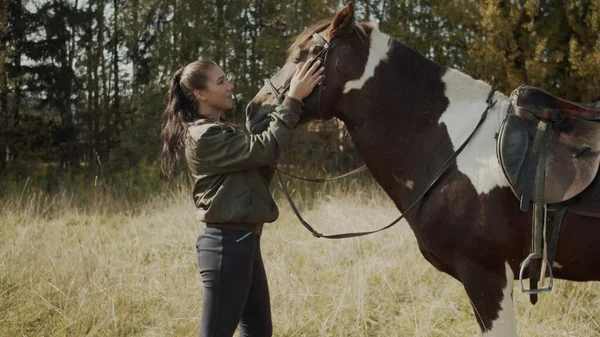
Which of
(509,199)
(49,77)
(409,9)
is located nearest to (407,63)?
(509,199)

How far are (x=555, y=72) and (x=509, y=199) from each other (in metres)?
7.23

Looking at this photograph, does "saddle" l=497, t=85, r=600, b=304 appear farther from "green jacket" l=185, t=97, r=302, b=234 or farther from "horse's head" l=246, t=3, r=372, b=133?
"green jacket" l=185, t=97, r=302, b=234

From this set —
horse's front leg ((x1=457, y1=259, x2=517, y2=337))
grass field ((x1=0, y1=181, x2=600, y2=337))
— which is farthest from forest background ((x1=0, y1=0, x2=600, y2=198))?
horse's front leg ((x1=457, y1=259, x2=517, y2=337))

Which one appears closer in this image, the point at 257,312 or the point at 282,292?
the point at 257,312

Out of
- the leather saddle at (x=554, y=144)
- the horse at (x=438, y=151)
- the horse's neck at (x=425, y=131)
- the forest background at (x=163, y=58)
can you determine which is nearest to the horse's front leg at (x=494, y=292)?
the horse at (x=438, y=151)

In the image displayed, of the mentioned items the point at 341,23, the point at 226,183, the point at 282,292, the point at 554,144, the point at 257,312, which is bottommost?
the point at 282,292

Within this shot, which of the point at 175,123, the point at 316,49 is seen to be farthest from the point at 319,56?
the point at 175,123

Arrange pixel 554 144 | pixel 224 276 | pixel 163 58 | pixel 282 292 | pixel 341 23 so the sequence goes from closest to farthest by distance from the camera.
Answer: pixel 224 276 < pixel 554 144 < pixel 341 23 < pixel 282 292 < pixel 163 58

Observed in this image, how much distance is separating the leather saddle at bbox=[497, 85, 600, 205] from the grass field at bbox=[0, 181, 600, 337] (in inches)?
63.0

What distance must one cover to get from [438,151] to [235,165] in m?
0.95

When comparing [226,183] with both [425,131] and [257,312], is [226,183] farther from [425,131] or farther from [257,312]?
[425,131]

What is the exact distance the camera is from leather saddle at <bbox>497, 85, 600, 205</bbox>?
2.20m

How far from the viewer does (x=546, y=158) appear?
2254 millimetres

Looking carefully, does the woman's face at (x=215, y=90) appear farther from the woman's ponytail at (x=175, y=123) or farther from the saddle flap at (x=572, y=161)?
the saddle flap at (x=572, y=161)
